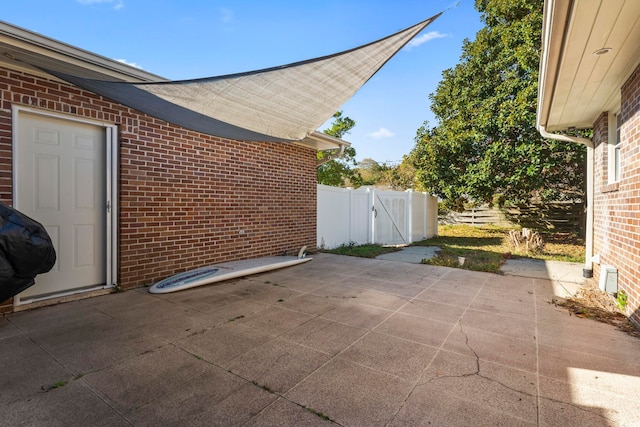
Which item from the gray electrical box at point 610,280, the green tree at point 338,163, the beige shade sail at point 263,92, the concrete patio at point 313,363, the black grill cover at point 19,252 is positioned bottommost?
the concrete patio at point 313,363

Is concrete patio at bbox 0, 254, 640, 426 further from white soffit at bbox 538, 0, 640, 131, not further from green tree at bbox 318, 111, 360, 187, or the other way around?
green tree at bbox 318, 111, 360, 187

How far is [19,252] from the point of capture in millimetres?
2357

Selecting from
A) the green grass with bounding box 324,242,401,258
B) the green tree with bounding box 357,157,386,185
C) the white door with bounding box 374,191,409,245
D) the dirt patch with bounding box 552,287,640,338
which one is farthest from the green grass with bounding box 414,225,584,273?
the green tree with bounding box 357,157,386,185

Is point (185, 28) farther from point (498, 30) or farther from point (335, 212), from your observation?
point (498, 30)

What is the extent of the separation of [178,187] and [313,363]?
129 inches

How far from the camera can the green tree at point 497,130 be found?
807cm

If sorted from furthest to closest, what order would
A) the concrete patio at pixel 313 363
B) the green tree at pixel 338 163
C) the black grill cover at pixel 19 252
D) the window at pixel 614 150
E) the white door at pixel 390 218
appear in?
the green tree at pixel 338 163
the white door at pixel 390 218
the window at pixel 614 150
the black grill cover at pixel 19 252
the concrete patio at pixel 313 363

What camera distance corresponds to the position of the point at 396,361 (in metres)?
2.17

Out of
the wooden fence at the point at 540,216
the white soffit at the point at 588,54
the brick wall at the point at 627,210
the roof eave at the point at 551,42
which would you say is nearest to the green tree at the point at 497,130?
the wooden fence at the point at 540,216

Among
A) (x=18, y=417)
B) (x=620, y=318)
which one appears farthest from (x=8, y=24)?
(x=620, y=318)

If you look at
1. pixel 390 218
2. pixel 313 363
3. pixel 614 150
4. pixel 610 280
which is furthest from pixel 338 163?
pixel 313 363

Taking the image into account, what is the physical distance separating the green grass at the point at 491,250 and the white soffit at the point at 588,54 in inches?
106

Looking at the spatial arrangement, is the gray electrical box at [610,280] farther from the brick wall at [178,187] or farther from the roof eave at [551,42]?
the brick wall at [178,187]

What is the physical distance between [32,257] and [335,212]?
578cm
